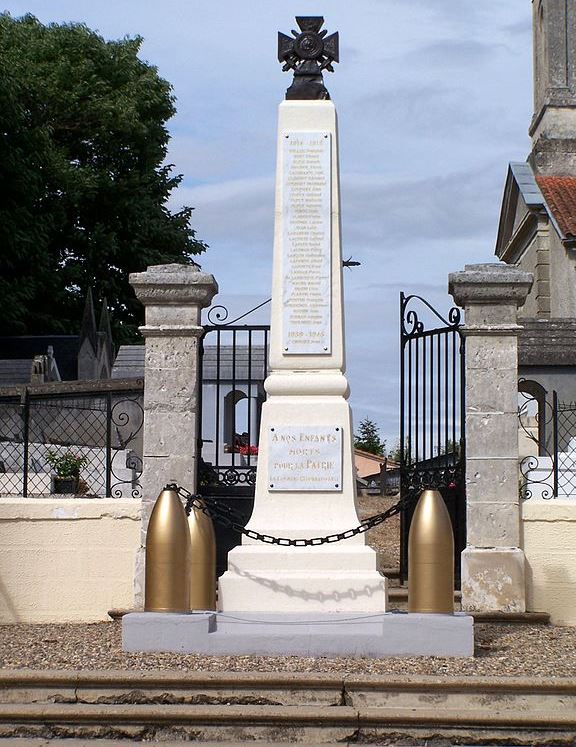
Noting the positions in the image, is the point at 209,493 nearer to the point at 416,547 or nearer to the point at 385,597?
the point at 385,597

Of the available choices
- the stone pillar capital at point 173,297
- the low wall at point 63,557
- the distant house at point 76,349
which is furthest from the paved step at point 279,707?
the distant house at point 76,349

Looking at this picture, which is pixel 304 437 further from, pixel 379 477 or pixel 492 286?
pixel 379 477

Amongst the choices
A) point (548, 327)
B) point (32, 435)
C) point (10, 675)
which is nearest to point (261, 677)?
point (10, 675)

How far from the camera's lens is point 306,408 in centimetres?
866

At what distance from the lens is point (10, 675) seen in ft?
22.5

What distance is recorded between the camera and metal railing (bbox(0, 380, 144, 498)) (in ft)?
47.6

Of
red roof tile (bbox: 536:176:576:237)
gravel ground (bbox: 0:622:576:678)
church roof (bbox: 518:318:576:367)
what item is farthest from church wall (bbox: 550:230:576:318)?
gravel ground (bbox: 0:622:576:678)

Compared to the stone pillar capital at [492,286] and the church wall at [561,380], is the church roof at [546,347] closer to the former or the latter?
the church wall at [561,380]

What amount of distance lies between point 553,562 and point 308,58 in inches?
183

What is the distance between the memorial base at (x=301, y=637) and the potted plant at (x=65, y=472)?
5811mm

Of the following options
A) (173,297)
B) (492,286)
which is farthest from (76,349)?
(492,286)

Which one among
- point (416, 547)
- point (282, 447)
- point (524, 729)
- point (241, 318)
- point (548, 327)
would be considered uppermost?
point (548, 327)

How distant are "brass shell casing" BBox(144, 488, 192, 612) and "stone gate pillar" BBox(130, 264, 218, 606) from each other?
2.34m

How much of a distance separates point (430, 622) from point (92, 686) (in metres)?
2.16
